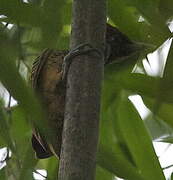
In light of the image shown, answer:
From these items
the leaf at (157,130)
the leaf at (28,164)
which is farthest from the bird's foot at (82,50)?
the leaf at (157,130)

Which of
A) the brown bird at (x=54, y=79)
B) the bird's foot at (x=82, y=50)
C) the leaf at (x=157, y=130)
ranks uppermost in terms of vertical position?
the bird's foot at (x=82, y=50)

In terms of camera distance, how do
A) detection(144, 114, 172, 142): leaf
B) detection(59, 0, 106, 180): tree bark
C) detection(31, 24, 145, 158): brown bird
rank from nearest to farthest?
detection(59, 0, 106, 180): tree bark < detection(31, 24, 145, 158): brown bird < detection(144, 114, 172, 142): leaf

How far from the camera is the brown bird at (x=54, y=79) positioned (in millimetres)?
841

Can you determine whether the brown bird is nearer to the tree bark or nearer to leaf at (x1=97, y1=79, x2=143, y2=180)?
leaf at (x1=97, y1=79, x2=143, y2=180)

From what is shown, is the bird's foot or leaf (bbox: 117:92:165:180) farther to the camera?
leaf (bbox: 117:92:165:180)

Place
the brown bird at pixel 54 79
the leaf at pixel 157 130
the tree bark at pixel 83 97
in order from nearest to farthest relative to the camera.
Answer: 1. the tree bark at pixel 83 97
2. the brown bird at pixel 54 79
3. the leaf at pixel 157 130

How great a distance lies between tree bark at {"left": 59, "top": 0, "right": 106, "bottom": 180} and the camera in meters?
0.58

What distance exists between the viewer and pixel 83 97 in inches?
24.1

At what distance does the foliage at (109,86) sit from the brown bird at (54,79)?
0.06ft

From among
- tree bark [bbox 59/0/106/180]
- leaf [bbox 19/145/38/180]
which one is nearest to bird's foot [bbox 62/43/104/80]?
tree bark [bbox 59/0/106/180]

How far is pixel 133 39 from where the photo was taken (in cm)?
90

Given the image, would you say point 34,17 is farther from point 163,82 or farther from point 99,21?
point 163,82

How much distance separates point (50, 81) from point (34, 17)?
0.24 m

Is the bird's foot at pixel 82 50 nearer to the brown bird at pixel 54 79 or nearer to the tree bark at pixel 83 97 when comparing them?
the tree bark at pixel 83 97
